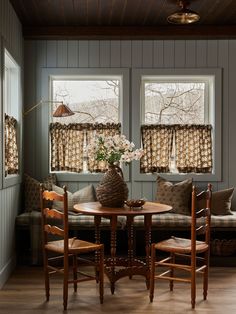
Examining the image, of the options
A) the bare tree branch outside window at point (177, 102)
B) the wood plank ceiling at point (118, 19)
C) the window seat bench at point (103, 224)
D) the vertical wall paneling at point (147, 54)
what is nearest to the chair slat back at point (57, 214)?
the window seat bench at point (103, 224)

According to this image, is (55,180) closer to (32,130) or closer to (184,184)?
(32,130)

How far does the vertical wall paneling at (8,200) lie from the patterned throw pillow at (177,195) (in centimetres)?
179

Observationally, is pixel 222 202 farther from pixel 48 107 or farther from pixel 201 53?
pixel 48 107

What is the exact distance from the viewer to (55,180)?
639cm

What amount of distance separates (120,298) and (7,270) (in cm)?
138

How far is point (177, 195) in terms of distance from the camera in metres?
6.14

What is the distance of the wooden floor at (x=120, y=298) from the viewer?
4176mm

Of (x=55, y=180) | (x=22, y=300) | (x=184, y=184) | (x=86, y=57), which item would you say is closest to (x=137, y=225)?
(x=184, y=184)

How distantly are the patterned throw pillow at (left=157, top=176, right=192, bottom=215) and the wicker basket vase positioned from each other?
1526mm

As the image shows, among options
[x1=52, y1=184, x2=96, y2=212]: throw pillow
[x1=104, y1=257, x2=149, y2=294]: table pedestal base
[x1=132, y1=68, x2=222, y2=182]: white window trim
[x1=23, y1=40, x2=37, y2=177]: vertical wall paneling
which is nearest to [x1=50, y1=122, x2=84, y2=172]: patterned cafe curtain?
[x1=23, y1=40, x2=37, y2=177]: vertical wall paneling

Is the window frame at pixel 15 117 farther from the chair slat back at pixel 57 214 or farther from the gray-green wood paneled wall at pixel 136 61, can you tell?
the chair slat back at pixel 57 214

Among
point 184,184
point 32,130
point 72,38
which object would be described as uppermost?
point 72,38

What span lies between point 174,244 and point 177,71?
280 centimetres

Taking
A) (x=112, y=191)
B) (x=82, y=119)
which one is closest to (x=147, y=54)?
(x=82, y=119)
